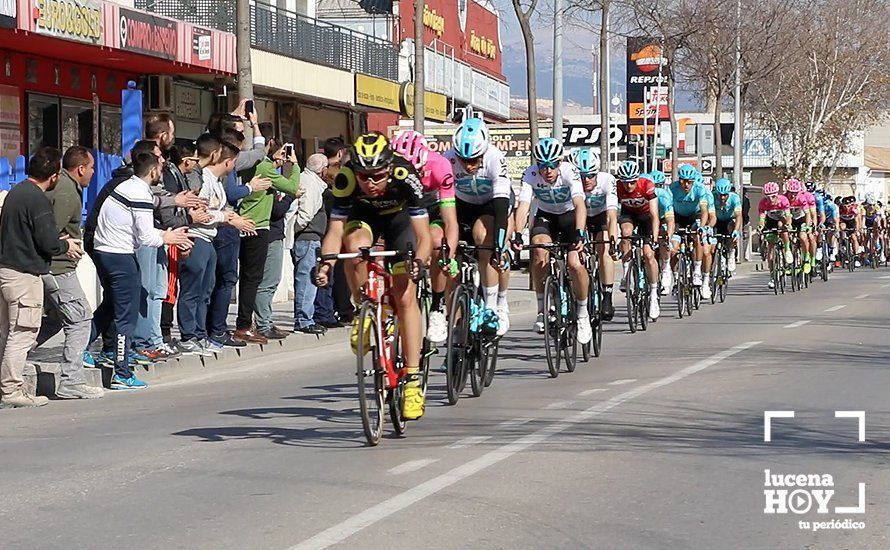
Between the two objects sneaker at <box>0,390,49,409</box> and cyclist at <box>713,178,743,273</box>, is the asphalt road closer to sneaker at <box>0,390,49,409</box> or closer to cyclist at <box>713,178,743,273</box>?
sneaker at <box>0,390,49,409</box>

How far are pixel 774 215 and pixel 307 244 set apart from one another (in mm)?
13446

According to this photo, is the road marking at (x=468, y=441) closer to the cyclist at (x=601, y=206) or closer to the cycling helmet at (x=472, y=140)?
the cycling helmet at (x=472, y=140)

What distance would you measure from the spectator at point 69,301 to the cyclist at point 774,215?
702 inches

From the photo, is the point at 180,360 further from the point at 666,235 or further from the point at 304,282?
the point at 666,235

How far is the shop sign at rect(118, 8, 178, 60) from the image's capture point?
23.7 m

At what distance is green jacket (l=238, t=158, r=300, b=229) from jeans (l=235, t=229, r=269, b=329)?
172mm

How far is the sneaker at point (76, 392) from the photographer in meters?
13.7

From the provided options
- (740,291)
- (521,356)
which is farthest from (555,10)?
(521,356)

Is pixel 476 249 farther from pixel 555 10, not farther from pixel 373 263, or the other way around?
pixel 555 10

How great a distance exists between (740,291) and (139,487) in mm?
22840

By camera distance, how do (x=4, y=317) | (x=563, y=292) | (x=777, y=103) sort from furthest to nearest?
(x=777, y=103)
(x=563, y=292)
(x=4, y=317)

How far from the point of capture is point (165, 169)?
51.0 feet

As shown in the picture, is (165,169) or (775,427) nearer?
(775,427)

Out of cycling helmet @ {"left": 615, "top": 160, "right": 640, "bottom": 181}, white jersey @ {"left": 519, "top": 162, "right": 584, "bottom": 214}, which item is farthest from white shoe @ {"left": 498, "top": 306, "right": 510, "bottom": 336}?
cycling helmet @ {"left": 615, "top": 160, "right": 640, "bottom": 181}
